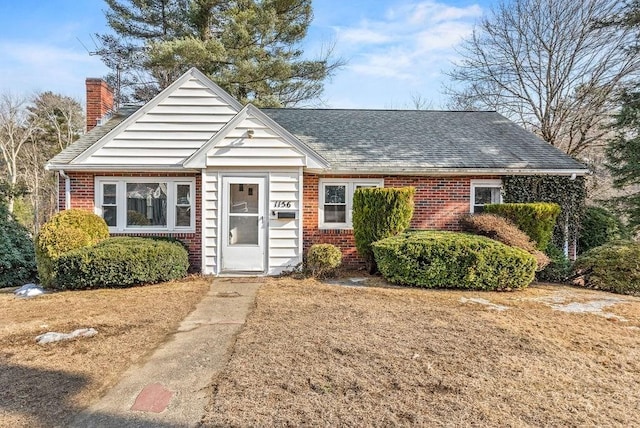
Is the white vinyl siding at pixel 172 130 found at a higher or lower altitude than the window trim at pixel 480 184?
higher

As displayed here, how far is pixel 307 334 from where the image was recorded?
4832 mm

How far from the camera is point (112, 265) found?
758cm

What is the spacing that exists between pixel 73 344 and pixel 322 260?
202 inches

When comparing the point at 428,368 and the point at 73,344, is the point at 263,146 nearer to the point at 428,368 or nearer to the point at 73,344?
the point at 73,344

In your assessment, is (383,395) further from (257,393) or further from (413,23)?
(413,23)

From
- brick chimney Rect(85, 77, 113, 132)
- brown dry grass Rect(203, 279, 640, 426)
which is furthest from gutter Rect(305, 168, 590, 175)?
brick chimney Rect(85, 77, 113, 132)

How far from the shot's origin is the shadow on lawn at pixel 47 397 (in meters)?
2.86

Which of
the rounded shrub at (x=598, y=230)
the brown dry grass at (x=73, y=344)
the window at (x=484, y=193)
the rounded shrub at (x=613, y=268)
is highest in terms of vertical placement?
the window at (x=484, y=193)

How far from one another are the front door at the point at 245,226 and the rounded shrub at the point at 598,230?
9225mm

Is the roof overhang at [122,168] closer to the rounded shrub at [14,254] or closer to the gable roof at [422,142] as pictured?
the rounded shrub at [14,254]

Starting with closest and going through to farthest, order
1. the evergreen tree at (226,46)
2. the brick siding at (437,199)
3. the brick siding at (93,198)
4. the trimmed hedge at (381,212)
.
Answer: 1. the trimmed hedge at (381,212)
2. the brick siding at (93,198)
3. the brick siding at (437,199)
4. the evergreen tree at (226,46)

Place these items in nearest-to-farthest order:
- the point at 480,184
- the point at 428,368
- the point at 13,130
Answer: the point at 428,368 < the point at 480,184 < the point at 13,130

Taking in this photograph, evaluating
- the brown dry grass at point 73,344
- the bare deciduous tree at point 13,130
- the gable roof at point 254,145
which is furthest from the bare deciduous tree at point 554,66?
the bare deciduous tree at point 13,130

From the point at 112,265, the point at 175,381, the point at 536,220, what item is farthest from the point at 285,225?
the point at 536,220
